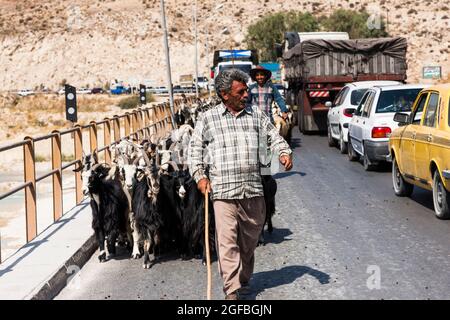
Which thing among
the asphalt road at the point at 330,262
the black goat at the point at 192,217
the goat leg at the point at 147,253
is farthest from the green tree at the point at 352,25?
the goat leg at the point at 147,253

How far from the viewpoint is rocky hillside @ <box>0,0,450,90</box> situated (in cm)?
11100

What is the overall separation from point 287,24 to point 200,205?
97.1 m

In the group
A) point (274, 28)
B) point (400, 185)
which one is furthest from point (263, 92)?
point (274, 28)

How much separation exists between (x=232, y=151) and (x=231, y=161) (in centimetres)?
8

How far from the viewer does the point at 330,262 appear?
8.65 m

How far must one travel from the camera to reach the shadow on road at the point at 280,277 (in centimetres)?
768

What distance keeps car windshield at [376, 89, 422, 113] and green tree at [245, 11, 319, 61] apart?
3365 inches

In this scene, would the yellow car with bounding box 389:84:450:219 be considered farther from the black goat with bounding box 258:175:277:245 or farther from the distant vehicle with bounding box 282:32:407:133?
the distant vehicle with bounding box 282:32:407:133

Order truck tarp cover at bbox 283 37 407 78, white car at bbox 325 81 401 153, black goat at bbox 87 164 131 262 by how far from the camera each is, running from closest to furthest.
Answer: black goat at bbox 87 164 131 262, white car at bbox 325 81 401 153, truck tarp cover at bbox 283 37 407 78

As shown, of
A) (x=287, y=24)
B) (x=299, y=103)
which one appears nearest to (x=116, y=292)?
(x=299, y=103)

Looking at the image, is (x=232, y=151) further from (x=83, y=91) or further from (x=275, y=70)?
(x=83, y=91)

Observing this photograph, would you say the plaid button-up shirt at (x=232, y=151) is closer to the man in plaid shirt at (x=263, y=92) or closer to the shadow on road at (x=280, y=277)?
the shadow on road at (x=280, y=277)

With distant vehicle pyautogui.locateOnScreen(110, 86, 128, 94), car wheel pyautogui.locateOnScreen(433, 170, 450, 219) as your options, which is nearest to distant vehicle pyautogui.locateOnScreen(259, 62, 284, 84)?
distant vehicle pyautogui.locateOnScreen(110, 86, 128, 94)
